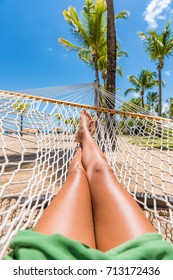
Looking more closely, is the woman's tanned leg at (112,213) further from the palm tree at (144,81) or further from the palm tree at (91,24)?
the palm tree at (144,81)

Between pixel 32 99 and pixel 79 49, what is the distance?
7225 millimetres

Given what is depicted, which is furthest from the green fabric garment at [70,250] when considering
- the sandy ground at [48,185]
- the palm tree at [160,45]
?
the palm tree at [160,45]

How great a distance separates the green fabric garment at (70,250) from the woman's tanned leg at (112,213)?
65 mm

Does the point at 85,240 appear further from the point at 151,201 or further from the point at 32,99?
the point at 32,99

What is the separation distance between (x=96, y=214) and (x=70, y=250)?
0.22 m

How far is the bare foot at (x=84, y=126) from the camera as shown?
4.65 feet

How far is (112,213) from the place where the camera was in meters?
Answer: 0.54

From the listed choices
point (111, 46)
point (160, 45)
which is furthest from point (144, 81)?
point (111, 46)

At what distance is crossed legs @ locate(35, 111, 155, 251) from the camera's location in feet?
1.58

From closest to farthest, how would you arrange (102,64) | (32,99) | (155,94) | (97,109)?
(32,99), (97,109), (102,64), (155,94)

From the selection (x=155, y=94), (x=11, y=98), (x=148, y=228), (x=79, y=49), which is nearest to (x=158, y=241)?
(x=148, y=228)

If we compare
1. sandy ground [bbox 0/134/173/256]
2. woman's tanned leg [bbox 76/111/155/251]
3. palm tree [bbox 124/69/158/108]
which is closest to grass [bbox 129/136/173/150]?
sandy ground [bbox 0/134/173/256]

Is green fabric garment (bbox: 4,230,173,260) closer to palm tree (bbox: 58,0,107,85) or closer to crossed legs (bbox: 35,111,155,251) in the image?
crossed legs (bbox: 35,111,155,251)
